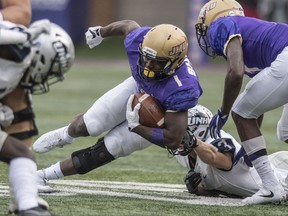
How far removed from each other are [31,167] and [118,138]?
1394 mm

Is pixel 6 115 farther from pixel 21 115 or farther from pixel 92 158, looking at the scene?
pixel 92 158

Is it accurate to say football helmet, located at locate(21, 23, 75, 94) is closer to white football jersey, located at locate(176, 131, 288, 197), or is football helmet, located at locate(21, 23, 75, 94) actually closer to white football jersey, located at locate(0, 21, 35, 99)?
white football jersey, located at locate(0, 21, 35, 99)

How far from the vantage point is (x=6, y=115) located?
4.56m

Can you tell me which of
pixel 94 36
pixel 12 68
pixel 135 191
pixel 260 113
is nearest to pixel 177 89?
pixel 260 113

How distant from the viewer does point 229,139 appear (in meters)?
5.89

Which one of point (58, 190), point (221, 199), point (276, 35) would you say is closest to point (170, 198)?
point (221, 199)

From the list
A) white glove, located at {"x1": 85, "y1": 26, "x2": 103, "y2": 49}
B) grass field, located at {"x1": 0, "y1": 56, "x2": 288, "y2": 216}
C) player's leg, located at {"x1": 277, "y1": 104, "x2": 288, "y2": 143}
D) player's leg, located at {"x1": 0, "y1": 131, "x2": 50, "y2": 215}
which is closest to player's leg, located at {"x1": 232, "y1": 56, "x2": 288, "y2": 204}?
grass field, located at {"x1": 0, "y1": 56, "x2": 288, "y2": 216}

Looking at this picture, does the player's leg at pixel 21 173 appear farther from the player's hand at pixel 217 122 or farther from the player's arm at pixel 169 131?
the player's hand at pixel 217 122

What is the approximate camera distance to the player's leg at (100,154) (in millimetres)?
5770

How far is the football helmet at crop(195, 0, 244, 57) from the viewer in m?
5.96

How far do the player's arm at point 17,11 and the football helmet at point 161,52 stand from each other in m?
0.76

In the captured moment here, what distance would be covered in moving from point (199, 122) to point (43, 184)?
3.62 ft

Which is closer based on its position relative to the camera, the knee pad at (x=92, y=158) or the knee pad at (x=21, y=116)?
the knee pad at (x=21, y=116)

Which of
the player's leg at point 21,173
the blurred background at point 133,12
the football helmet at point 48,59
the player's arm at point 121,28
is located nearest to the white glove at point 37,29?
the football helmet at point 48,59
